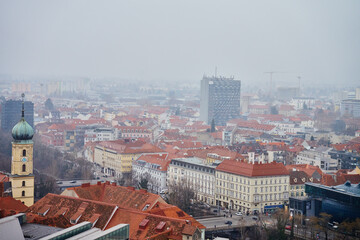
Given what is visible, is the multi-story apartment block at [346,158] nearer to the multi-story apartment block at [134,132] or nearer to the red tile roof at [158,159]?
the red tile roof at [158,159]

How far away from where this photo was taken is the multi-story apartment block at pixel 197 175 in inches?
1387

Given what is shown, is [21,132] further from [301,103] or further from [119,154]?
[301,103]

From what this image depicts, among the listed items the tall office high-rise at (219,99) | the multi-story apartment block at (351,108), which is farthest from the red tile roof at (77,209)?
the multi-story apartment block at (351,108)

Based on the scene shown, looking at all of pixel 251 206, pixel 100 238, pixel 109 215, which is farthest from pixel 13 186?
pixel 251 206

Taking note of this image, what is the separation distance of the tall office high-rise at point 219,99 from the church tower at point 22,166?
217 feet

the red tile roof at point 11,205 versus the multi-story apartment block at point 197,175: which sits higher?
the red tile roof at point 11,205

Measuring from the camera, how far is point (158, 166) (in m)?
39.0

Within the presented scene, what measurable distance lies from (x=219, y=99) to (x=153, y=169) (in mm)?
56396

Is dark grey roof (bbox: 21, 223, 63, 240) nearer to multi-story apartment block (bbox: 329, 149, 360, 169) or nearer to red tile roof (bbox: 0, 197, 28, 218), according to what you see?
red tile roof (bbox: 0, 197, 28, 218)

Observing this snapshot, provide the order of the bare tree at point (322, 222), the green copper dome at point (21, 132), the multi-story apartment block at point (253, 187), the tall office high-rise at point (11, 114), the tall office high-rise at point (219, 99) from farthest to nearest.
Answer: the tall office high-rise at point (219, 99)
the tall office high-rise at point (11, 114)
the multi-story apartment block at point (253, 187)
the bare tree at point (322, 222)
the green copper dome at point (21, 132)

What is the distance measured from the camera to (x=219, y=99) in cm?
9488

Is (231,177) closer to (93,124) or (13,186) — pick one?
(13,186)

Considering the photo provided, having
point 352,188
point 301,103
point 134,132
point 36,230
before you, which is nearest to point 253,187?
point 352,188

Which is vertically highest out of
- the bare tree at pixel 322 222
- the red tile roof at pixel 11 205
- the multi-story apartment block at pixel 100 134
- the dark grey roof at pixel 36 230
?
the dark grey roof at pixel 36 230
